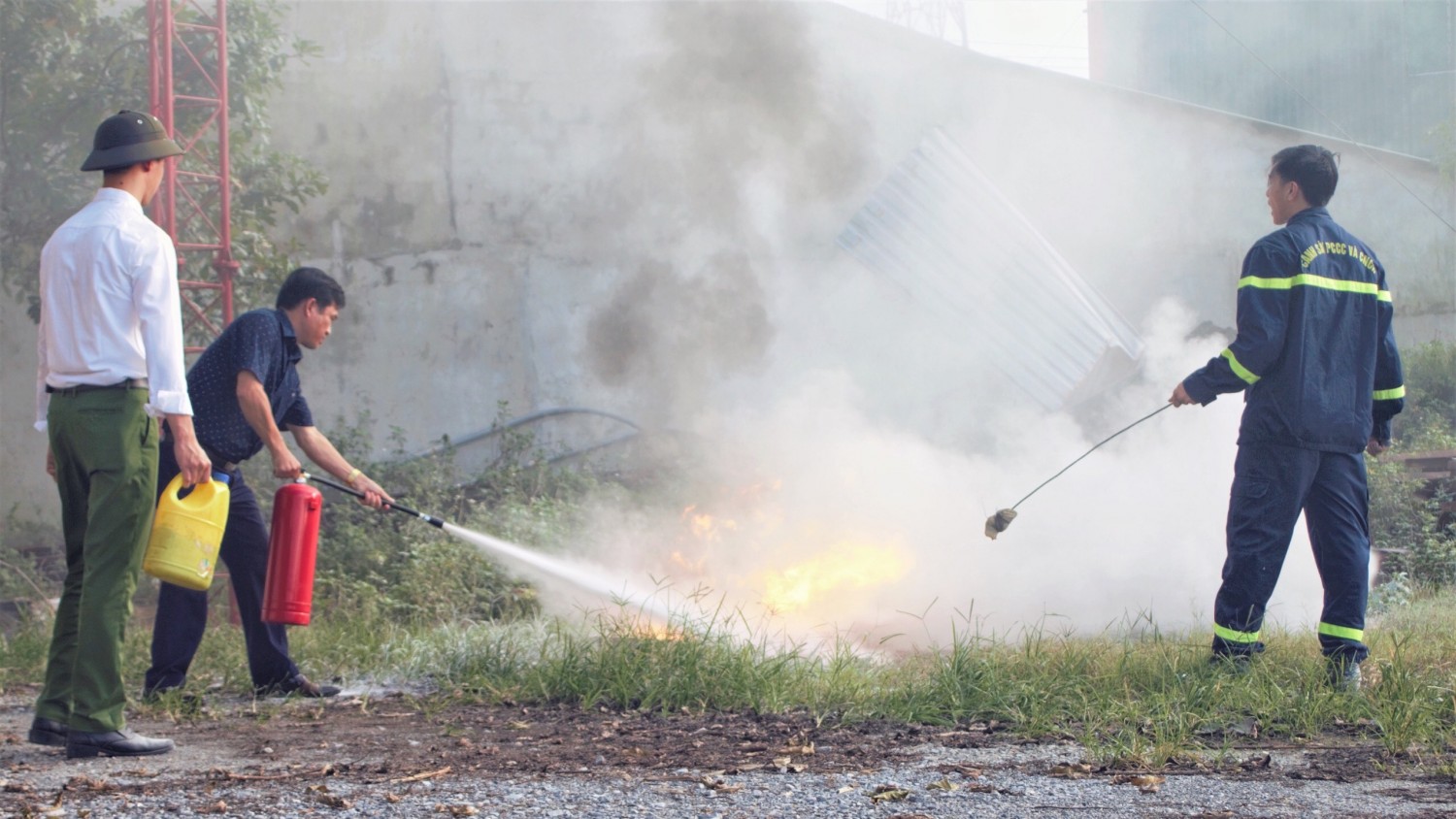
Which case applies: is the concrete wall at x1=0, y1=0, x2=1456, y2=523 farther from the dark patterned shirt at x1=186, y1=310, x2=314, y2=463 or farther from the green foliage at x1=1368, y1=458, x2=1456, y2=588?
the dark patterned shirt at x1=186, y1=310, x2=314, y2=463

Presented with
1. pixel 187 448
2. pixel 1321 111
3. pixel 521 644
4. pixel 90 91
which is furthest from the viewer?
pixel 1321 111

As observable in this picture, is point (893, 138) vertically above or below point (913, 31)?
below

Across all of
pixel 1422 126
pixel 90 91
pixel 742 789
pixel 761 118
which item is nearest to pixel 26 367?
pixel 90 91

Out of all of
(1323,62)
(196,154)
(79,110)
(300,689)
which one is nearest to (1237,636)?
(300,689)

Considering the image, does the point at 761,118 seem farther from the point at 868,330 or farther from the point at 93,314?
the point at 93,314

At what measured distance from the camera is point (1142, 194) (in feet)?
36.2

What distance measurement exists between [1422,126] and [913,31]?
875 cm

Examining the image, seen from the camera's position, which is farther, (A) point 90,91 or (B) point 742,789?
(A) point 90,91

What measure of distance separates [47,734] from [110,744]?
12.9 inches

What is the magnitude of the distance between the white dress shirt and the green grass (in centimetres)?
173

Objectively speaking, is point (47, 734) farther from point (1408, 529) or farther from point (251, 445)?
point (1408, 529)

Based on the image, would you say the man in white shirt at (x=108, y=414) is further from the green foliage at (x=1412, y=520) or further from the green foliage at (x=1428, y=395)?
the green foliage at (x=1428, y=395)

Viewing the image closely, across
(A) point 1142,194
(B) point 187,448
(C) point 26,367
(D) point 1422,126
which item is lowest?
(B) point 187,448

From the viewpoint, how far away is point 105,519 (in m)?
3.80
